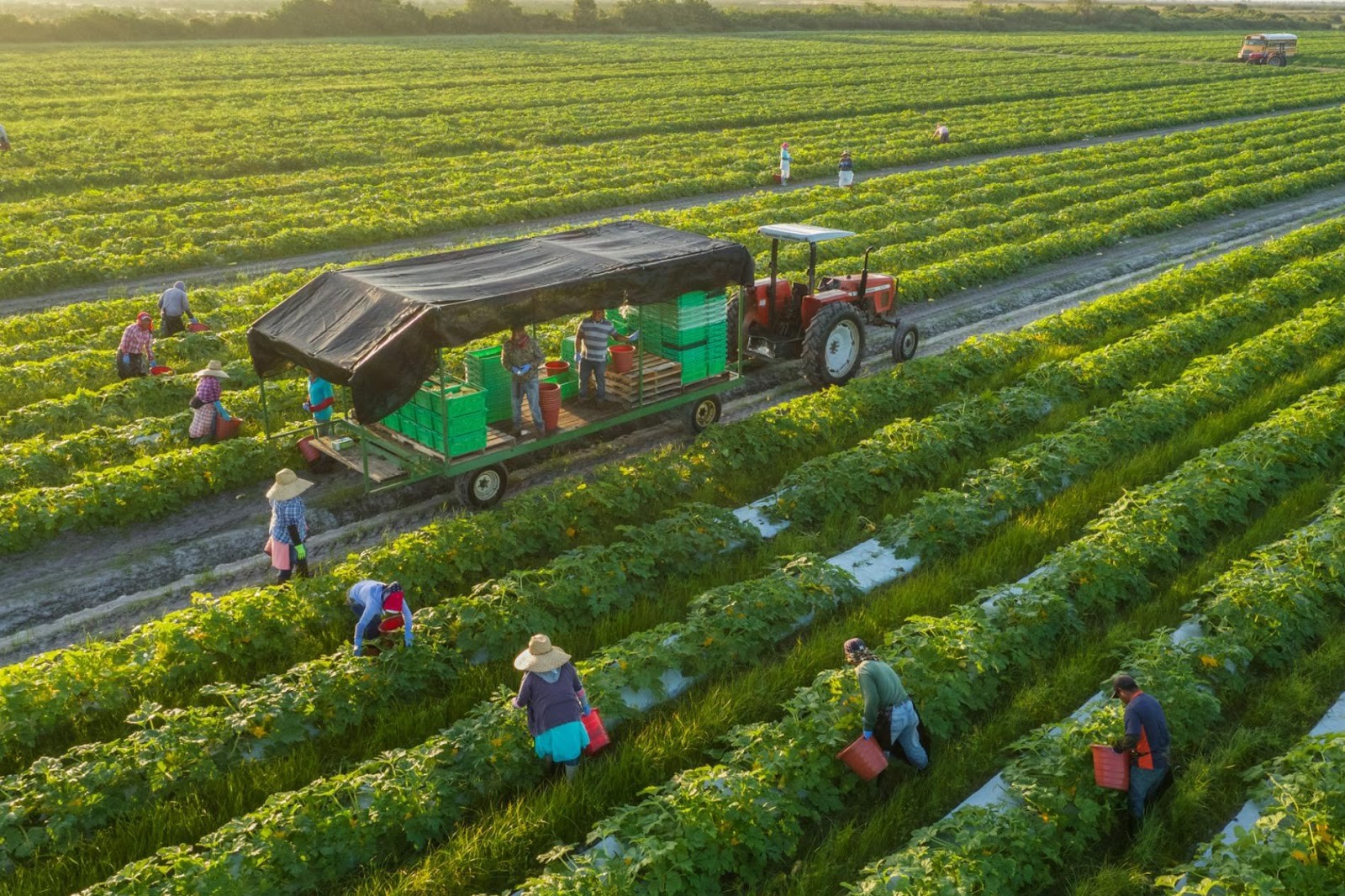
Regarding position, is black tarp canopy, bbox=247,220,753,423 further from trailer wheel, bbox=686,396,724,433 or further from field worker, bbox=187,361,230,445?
trailer wheel, bbox=686,396,724,433

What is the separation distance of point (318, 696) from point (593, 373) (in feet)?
21.7

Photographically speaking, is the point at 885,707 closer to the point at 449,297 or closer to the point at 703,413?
the point at 449,297

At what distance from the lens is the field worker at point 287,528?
1078 cm

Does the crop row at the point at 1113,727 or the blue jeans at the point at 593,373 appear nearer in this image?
the crop row at the point at 1113,727

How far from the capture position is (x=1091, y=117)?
4756 cm

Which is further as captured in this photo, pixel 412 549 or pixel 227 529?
pixel 227 529

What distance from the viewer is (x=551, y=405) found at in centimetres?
1358

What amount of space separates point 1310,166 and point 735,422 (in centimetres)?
3150

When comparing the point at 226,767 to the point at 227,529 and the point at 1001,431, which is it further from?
the point at 1001,431

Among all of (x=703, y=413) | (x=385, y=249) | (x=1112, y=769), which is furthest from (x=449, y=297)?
(x=385, y=249)

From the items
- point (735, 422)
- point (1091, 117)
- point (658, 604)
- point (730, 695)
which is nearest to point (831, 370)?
point (735, 422)

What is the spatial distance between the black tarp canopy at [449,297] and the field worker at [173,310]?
6377 millimetres

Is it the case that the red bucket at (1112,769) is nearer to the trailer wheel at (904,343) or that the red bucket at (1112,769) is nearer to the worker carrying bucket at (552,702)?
the worker carrying bucket at (552,702)

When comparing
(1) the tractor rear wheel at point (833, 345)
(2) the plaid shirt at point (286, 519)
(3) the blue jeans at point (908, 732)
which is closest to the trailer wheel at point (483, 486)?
(2) the plaid shirt at point (286, 519)
